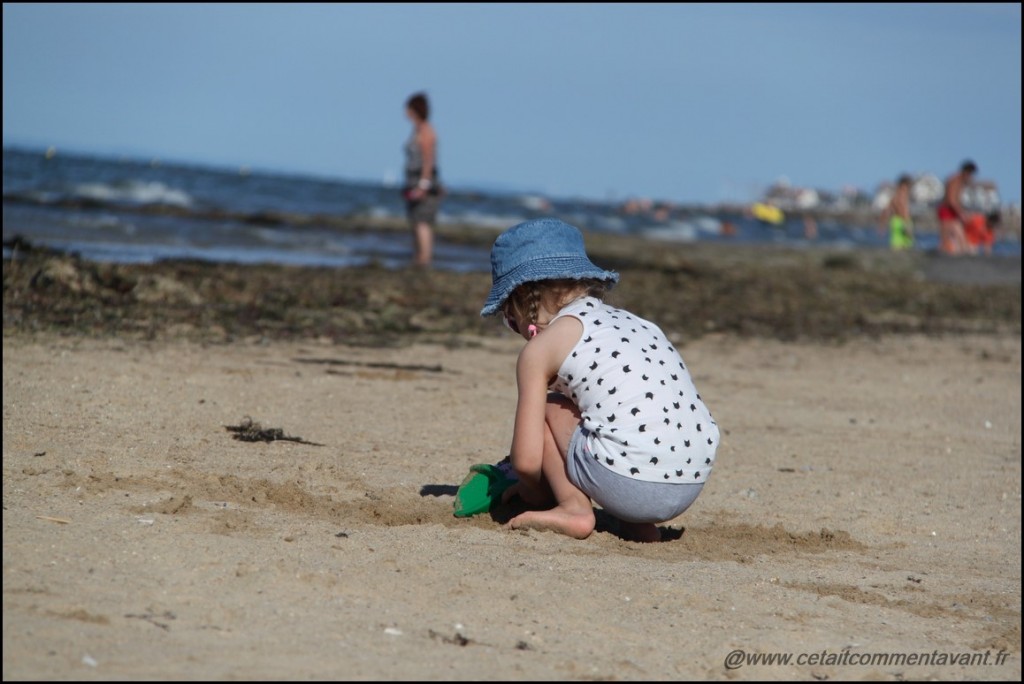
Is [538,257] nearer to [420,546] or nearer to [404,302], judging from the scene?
[420,546]

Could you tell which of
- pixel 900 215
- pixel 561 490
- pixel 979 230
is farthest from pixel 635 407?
pixel 979 230

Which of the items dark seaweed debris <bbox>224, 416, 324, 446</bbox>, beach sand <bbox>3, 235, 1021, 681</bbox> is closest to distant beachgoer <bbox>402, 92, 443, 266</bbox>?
beach sand <bbox>3, 235, 1021, 681</bbox>

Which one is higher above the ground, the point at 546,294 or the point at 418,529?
the point at 546,294

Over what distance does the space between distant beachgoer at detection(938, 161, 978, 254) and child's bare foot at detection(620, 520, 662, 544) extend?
16401 mm

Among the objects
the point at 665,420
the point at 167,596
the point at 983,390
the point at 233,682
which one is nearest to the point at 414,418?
the point at 665,420

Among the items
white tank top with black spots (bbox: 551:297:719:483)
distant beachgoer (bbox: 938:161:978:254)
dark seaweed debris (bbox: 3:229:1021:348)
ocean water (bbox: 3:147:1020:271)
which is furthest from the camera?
distant beachgoer (bbox: 938:161:978:254)

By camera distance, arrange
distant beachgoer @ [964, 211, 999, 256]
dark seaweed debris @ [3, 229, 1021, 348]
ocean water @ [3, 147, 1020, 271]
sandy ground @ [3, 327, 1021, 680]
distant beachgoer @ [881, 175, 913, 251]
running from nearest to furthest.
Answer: sandy ground @ [3, 327, 1021, 680] < dark seaweed debris @ [3, 229, 1021, 348] < ocean water @ [3, 147, 1020, 271] < distant beachgoer @ [881, 175, 913, 251] < distant beachgoer @ [964, 211, 999, 256]

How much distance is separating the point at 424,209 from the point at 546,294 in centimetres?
958

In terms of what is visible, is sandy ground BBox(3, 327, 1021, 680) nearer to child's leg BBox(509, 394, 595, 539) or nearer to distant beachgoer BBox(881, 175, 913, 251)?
child's leg BBox(509, 394, 595, 539)

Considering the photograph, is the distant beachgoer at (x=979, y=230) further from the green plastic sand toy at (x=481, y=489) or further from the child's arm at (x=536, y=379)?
the child's arm at (x=536, y=379)

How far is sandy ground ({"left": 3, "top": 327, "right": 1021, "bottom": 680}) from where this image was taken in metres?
2.63

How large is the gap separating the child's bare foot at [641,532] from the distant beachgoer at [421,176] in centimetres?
965

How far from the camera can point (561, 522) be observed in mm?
3775

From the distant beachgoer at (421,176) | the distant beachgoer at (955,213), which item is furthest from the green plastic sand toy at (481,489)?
the distant beachgoer at (955,213)
